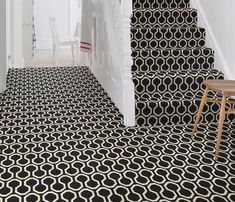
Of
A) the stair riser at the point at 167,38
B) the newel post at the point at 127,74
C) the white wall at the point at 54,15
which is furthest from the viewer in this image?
the white wall at the point at 54,15

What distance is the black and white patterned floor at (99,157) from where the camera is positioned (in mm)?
2398

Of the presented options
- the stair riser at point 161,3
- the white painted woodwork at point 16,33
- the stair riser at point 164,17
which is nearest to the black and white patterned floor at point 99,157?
the stair riser at point 164,17

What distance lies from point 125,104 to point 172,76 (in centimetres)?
60

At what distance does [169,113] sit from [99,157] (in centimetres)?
104

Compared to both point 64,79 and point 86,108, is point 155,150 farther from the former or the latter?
point 64,79

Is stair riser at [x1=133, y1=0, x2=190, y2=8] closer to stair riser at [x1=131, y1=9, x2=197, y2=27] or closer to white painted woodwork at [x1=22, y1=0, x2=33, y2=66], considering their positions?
stair riser at [x1=131, y1=9, x2=197, y2=27]

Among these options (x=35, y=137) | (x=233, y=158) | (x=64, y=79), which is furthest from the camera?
(x=64, y=79)

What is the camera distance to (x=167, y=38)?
4.48m

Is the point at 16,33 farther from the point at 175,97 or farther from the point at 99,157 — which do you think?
the point at 99,157

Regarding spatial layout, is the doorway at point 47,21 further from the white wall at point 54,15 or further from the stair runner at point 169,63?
the stair runner at point 169,63

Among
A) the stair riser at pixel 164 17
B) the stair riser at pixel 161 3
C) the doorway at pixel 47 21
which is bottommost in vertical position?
the stair riser at pixel 164 17

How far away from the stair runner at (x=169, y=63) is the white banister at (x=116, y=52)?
13 centimetres

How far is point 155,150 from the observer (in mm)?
3082

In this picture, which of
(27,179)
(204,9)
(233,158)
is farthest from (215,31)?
(27,179)
